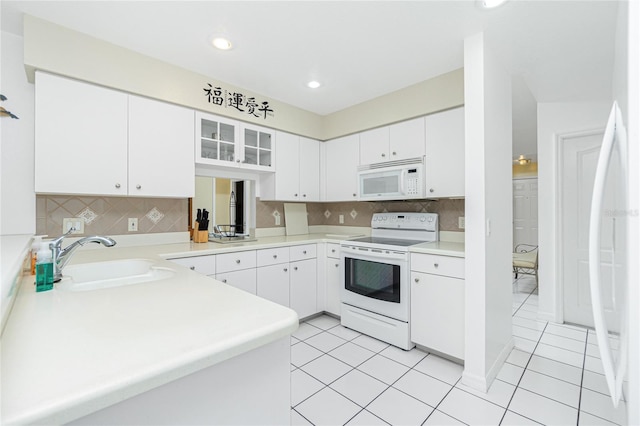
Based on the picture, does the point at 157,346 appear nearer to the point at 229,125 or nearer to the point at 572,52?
the point at 229,125

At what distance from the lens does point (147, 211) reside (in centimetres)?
254

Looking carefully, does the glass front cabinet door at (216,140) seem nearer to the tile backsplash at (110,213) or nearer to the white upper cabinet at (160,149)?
the white upper cabinet at (160,149)

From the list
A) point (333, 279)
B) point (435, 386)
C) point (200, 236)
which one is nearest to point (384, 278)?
point (333, 279)

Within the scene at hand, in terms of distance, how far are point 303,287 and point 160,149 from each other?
5.99 feet

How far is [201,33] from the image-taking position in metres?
1.95

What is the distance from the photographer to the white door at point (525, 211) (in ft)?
19.7

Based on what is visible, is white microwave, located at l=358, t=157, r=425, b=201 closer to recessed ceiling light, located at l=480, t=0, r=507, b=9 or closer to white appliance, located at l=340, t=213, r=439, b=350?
white appliance, located at l=340, t=213, r=439, b=350

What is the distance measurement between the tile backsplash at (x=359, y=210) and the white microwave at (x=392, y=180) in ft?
1.22

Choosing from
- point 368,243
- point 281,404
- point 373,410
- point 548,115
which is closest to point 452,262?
point 368,243

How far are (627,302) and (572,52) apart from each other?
2082mm

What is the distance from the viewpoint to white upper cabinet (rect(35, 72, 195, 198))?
73.5 inches

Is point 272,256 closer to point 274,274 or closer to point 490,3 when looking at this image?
point 274,274

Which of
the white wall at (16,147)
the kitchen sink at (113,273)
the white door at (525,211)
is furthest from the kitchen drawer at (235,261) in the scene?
the white door at (525,211)

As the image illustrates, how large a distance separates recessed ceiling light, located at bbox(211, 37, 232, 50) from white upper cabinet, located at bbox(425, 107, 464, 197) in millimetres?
1780
